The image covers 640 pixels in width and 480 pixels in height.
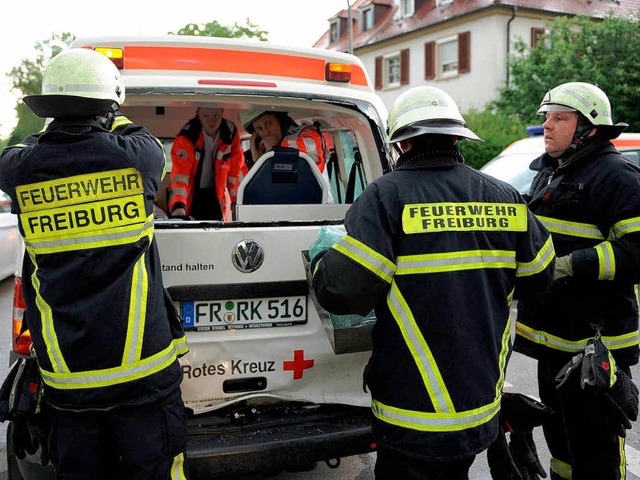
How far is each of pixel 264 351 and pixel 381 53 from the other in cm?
3280

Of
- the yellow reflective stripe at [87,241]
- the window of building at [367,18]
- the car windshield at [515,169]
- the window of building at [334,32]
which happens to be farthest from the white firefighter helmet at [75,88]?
the window of building at [334,32]

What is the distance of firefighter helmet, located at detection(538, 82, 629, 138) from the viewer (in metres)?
3.05

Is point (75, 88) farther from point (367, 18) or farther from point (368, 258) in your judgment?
point (367, 18)

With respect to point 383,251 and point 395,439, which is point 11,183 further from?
point 395,439

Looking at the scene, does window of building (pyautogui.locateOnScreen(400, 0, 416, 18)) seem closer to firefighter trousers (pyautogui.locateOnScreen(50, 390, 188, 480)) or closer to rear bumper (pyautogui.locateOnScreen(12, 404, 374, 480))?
rear bumper (pyautogui.locateOnScreen(12, 404, 374, 480))

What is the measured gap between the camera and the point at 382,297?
2303mm

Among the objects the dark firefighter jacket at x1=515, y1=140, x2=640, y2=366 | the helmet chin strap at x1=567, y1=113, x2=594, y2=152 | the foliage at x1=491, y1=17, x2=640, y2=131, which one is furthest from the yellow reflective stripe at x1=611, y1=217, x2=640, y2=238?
the foliage at x1=491, y1=17, x2=640, y2=131

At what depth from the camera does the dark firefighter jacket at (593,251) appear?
2891 mm

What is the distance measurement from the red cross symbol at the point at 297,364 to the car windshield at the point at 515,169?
17.7 ft

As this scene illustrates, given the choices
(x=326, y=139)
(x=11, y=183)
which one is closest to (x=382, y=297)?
(x=11, y=183)

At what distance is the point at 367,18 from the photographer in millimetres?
36562

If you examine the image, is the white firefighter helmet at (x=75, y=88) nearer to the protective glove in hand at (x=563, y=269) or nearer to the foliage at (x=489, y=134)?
the protective glove in hand at (x=563, y=269)

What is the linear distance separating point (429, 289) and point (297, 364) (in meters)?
1.04

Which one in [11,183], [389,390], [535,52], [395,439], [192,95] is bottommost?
[395,439]
